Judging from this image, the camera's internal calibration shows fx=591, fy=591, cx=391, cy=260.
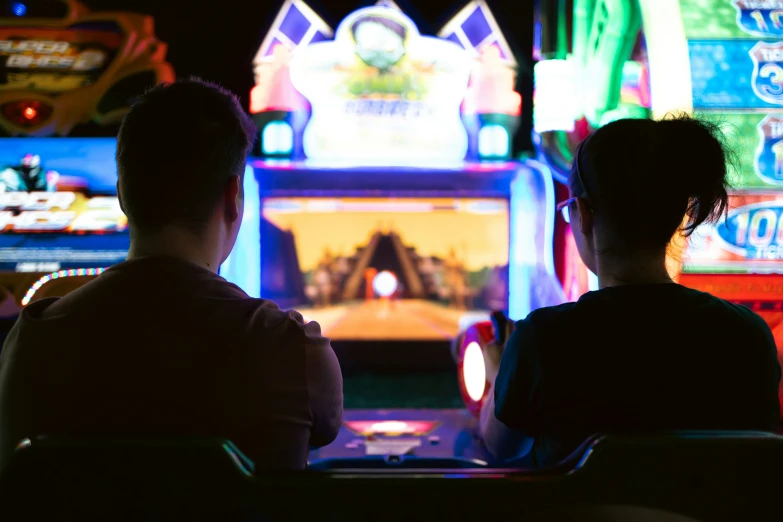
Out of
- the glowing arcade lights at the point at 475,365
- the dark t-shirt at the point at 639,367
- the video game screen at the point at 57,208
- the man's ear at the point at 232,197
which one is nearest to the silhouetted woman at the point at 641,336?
the dark t-shirt at the point at 639,367

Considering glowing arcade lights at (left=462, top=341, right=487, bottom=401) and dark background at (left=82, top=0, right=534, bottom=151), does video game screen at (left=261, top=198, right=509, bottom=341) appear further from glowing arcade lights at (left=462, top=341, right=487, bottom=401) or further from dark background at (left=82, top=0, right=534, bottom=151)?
glowing arcade lights at (left=462, top=341, right=487, bottom=401)

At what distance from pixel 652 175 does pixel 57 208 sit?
7.24 ft

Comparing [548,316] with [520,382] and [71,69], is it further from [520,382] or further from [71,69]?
[71,69]

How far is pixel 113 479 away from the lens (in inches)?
21.7

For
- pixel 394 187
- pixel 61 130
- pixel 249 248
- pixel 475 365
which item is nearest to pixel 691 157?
pixel 475 365

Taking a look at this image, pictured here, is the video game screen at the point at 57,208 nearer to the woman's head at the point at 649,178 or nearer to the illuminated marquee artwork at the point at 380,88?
the illuminated marquee artwork at the point at 380,88

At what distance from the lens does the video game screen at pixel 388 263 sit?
262 cm

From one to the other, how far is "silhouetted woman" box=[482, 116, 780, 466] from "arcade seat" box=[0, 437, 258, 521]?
0.46 meters

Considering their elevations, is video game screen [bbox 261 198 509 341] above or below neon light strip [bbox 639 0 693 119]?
below

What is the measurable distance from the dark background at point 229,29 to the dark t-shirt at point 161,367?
1.96 metres

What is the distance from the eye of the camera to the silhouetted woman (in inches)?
31.4

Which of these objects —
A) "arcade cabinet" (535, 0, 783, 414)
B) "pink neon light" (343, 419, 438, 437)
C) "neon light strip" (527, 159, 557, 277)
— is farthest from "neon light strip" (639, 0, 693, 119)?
"pink neon light" (343, 419, 438, 437)

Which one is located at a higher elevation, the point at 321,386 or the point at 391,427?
the point at 321,386

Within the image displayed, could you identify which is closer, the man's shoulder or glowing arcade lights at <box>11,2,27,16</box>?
the man's shoulder
